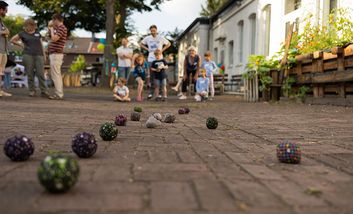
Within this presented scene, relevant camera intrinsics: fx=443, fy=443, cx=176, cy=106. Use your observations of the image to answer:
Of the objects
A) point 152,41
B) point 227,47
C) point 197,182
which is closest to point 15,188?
point 197,182

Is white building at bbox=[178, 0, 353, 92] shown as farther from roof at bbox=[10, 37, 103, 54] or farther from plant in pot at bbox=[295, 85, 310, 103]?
roof at bbox=[10, 37, 103, 54]

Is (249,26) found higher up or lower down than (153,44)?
higher up

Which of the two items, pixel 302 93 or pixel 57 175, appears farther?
pixel 302 93

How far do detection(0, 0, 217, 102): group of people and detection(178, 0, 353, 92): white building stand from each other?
4.24 meters

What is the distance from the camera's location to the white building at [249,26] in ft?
51.0

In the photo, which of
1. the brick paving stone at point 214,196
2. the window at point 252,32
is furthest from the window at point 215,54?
the brick paving stone at point 214,196

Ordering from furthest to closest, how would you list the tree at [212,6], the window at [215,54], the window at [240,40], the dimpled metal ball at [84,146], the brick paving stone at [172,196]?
the tree at [212,6], the window at [215,54], the window at [240,40], the dimpled metal ball at [84,146], the brick paving stone at [172,196]

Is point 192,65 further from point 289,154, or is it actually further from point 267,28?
point 289,154

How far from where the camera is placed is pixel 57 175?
6.94 feet

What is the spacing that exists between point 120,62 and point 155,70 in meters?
1.66

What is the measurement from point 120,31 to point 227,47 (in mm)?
7745

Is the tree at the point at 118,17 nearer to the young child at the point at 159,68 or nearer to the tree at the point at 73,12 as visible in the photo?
the tree at the point at 73,12

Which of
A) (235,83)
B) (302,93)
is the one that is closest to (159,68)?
(302,93)

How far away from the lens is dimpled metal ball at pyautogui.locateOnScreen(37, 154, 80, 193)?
2.12m
